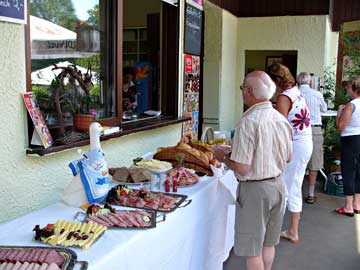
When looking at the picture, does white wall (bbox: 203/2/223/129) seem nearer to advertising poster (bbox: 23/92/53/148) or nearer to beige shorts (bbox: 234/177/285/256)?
beige shorts (bbox: 234/177/285/256)

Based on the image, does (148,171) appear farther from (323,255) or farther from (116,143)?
(323,255)

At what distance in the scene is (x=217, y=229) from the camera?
8.77ft

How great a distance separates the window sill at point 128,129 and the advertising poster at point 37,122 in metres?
0.04

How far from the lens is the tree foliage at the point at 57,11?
2367 millimetres

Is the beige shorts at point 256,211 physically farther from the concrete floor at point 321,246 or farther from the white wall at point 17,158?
the white wall at point 17,158

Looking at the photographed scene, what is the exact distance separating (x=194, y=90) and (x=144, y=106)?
700 mm

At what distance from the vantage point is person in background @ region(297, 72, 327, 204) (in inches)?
187

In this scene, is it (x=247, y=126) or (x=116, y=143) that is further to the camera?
(x=116, y=143)

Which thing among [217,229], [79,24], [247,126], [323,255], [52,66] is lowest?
[323,255]

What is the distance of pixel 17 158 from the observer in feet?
6.99

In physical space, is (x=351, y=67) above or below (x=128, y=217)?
above

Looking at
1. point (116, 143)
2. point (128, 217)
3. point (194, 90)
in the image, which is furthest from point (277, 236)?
point (194, 90)

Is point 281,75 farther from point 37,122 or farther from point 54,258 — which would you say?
point 54,258

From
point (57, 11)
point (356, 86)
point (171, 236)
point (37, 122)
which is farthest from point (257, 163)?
point (356, 86)
